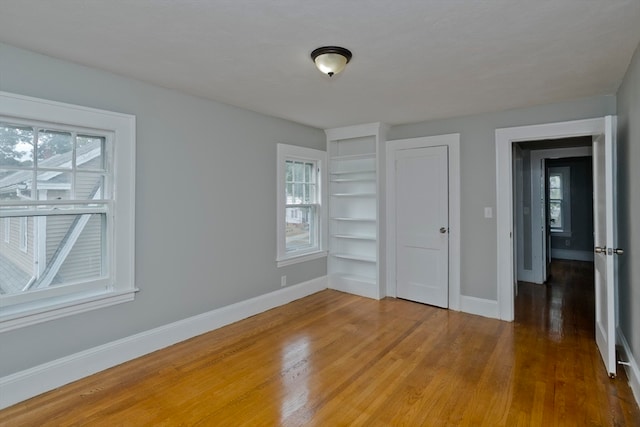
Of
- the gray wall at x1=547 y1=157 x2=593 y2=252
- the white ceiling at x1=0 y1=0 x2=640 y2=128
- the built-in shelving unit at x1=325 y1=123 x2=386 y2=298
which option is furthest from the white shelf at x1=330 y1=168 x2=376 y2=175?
the gray wall at x1=547 y1=157 x2=593 y2=252

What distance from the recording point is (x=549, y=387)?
2.46 m

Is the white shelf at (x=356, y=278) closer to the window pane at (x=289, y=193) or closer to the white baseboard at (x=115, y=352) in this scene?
the white baseboard at (x=115, y=352)

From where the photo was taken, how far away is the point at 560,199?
788 centimetres

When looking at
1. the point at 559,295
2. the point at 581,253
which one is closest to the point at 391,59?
the point at 559,295

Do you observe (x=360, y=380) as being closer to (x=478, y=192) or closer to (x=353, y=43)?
(x=353, y=43)

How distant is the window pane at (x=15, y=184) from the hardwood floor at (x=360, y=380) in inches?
55.2

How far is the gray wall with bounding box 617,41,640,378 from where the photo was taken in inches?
93.0

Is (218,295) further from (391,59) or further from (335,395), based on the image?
(391,59)

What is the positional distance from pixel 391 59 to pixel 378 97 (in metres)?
0.92

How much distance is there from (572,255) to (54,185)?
9329 mm

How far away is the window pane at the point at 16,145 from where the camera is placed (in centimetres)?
230

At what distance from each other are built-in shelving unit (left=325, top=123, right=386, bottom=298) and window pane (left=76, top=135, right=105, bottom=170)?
9.91 feet

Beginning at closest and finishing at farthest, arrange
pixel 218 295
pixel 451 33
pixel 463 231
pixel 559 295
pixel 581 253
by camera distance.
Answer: pixel 451 33, pixel 218 295, pixel 463 231, pixel 559 295, pixel 581 253

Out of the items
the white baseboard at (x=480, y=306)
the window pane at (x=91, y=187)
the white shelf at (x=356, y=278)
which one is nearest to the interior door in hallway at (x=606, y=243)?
the white baseboard at (x=480, y=306)
